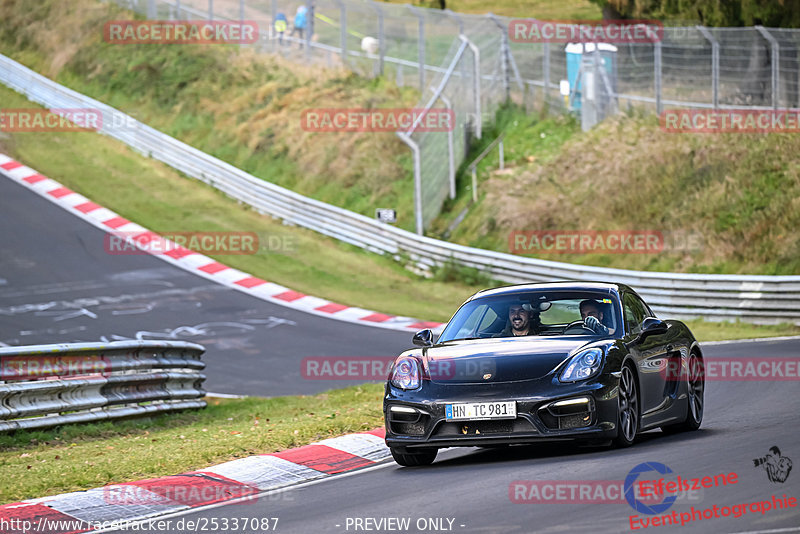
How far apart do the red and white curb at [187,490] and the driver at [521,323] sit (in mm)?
1466

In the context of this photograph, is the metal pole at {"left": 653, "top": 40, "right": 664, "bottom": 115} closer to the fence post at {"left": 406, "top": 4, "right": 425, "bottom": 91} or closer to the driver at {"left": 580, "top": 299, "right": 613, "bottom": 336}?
the fence post at {"left": 406, "top": 4, "right": 425, "bottom": 91}

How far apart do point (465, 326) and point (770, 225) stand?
1645 cm

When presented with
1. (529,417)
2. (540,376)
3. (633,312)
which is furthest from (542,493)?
(633,312)

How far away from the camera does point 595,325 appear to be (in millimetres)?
9508

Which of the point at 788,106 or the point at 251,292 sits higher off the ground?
the point at 788,106

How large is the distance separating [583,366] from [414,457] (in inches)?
58.3

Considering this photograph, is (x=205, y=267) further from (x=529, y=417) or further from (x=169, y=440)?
(x=529, y=417)

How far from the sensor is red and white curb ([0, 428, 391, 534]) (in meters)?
7.62

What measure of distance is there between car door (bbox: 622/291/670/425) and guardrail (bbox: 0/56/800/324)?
12657 millimetres

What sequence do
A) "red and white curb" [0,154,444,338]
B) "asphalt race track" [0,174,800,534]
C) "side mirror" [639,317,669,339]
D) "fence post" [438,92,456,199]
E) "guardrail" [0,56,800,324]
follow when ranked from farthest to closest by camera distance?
"fence post" [438,92,456,199] → "red and white curb" [0,154,444,338] → "guardrail" [0,56,800,324] → "side mirror" [639,317,669,339] → "asphalt race track" [0,174,800,534]

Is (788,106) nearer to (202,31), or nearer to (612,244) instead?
(612,244)

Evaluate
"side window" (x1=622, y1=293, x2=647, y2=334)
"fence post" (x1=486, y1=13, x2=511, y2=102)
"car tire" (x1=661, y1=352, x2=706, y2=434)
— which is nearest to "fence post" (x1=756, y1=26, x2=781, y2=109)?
"fence post" (x1=486, y1=13, x2=511, y2=102)

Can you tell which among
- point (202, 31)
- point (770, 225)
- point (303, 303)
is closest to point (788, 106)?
point (770, 225)

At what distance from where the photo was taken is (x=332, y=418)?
11914mm
